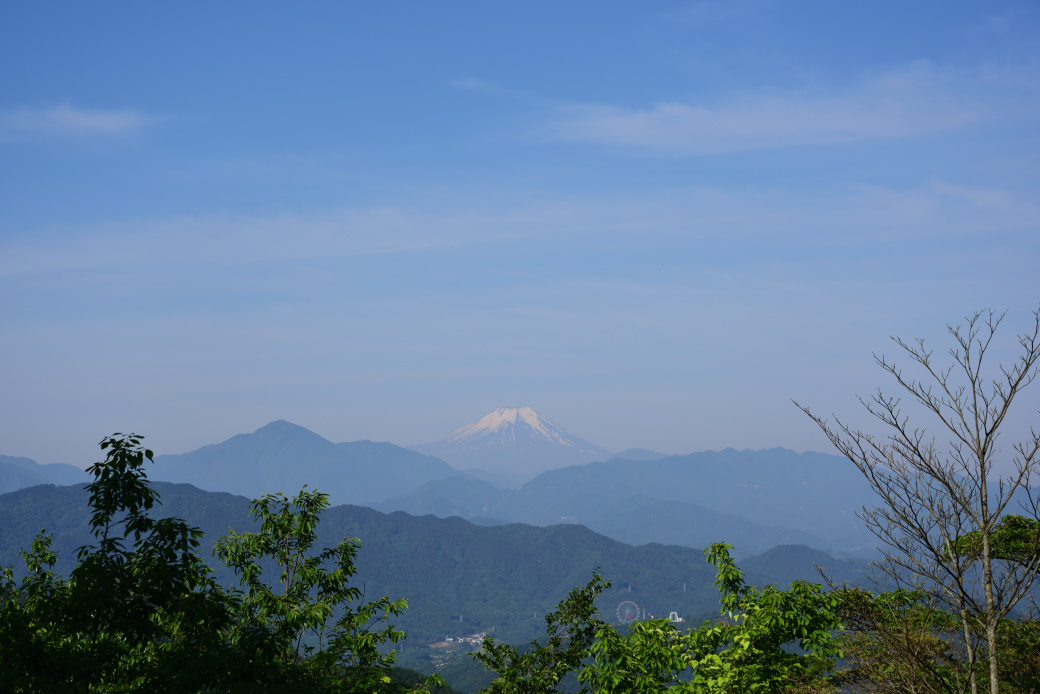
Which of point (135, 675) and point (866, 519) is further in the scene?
point (866, 519)

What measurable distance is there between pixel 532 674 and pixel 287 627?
492cm

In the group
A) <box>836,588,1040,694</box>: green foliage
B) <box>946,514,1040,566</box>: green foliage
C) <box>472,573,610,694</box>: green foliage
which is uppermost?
<box>946,514,1040,566</box>: green foliage

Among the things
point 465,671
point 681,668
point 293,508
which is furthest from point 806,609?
point 465,671

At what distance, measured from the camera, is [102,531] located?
30.3 feet

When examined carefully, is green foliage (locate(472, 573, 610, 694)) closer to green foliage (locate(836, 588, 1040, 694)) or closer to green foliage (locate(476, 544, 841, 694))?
green foliage (locate(476, 544, 841, 694))

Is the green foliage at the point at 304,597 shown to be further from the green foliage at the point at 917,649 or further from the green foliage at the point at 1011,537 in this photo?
the green foliage at the point at 1011,537

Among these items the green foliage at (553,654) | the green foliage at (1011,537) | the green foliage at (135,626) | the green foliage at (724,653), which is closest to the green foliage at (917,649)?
the green foliage at (724,653)

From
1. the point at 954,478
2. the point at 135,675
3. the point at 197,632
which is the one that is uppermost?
the point at 954,478

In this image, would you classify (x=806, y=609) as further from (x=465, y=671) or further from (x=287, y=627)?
(x=465, y=671)

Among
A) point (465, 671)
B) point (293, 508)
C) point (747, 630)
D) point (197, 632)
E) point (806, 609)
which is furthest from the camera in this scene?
point (465, 671)

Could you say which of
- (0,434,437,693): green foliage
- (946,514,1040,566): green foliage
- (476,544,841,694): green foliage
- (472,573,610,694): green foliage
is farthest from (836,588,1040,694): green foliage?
(0,434,437,693): green foliage

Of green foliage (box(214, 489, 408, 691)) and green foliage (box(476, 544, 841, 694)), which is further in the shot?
green foliage (box(214, 489, 408, 691))

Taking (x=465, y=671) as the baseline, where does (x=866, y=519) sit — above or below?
above

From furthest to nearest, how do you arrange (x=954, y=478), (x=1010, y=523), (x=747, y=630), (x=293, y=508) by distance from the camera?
(x=293, y=508)
(x=1010, y=523)
(x=747, y=630)
(x=954, y=478)
